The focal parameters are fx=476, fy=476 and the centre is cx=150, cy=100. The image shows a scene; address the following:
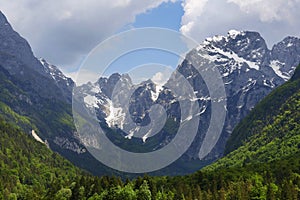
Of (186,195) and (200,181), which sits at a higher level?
(200,181)

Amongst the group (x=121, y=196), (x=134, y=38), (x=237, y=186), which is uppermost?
(x=134, y=38)

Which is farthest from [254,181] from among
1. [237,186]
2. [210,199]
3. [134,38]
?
[134,38]

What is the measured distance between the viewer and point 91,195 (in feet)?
517

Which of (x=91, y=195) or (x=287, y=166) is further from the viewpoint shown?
(x=287, y=166)

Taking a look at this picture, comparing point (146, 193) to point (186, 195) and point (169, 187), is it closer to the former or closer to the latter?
point (186, 195)

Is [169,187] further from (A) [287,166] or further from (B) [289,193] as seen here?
(B) [289,193]

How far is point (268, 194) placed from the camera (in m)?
139

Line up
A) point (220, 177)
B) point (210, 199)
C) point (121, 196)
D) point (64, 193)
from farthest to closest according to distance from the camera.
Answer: point (220, 177) → point (64, 193) → point (210, 199) → point (121, 196)

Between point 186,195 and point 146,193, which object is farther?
point 186,195

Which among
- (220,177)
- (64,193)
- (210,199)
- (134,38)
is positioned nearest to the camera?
(134,38)

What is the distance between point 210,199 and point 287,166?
54.1 m

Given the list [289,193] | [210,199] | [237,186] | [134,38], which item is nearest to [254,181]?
[237,186]

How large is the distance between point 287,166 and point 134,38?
4271 inches

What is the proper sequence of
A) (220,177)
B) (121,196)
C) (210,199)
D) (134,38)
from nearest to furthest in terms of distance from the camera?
1. (134,38)
2. (121,196)
3. (210,199)
4. (220,177)
